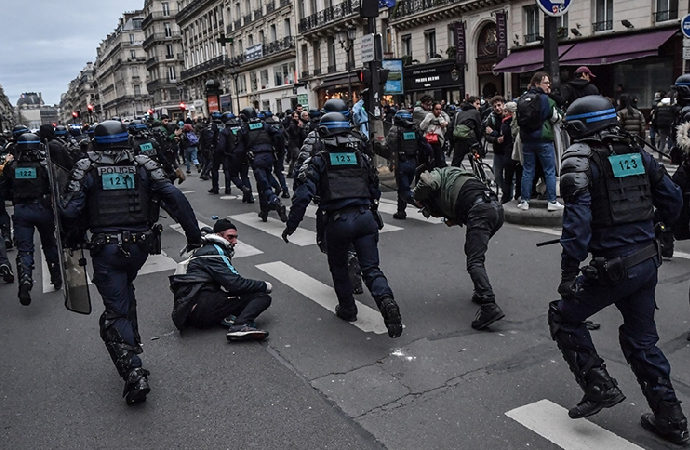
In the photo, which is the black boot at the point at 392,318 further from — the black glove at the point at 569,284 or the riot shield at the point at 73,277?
the riot shield at the point at 73,277

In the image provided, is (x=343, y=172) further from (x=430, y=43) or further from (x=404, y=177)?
Answer: (x=430, y=43)

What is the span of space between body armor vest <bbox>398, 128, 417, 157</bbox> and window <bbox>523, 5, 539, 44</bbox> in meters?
18.7

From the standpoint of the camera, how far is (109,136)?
4.44 meters

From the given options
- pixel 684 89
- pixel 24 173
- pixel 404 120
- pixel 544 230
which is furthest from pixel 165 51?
pixel 684 89

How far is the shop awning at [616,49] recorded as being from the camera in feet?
69.6

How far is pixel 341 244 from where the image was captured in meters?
5.35

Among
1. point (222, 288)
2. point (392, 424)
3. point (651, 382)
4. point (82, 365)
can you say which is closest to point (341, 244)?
point (222, 288)

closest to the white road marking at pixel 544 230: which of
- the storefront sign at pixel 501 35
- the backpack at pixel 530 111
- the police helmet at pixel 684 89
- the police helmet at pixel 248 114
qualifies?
the backpack at pixel 530 111

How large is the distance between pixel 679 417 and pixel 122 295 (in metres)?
3.48

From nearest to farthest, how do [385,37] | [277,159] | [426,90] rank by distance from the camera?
[277,159] → [426,90] → [385,37]

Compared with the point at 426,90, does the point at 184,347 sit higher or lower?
lower

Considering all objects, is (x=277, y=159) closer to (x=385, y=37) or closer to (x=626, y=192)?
(x=626, y=192)

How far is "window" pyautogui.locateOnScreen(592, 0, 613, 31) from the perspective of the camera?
23.4 metres

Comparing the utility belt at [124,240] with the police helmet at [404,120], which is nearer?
the utility belt at [124,240]
